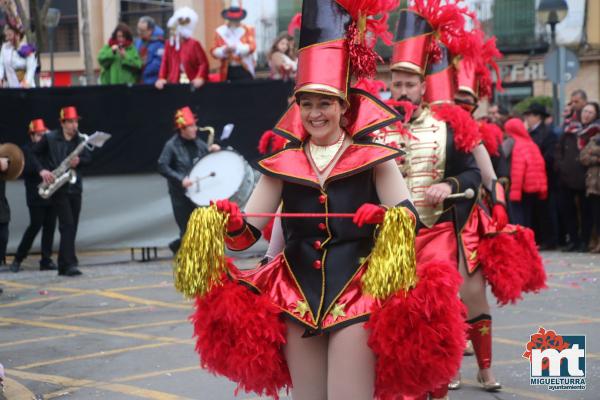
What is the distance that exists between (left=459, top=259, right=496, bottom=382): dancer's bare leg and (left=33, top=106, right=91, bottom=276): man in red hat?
6.79 m

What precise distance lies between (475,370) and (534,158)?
7.22m

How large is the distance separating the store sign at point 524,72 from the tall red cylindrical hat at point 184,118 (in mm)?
18558

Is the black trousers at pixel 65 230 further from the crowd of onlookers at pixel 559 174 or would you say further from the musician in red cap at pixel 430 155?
the musician in red cap at pixel 430 155

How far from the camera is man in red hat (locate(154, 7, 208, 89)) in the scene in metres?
13.9

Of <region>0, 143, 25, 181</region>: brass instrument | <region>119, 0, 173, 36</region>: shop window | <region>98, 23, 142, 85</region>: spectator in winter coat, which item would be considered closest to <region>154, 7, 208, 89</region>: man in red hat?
<region>98, 23, 142, 85</region>: spectator in winter coat

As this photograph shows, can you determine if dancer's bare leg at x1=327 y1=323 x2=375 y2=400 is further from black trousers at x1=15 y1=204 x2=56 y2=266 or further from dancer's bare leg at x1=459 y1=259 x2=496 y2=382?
black trousers at x1=15 y1=204 x2=56 y2=266

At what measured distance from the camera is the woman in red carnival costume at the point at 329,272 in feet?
13.3

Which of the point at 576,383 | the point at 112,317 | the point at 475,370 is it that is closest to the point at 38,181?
the point at 112,317

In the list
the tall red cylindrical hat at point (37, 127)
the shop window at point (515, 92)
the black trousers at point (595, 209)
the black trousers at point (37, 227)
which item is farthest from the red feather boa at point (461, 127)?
the shop window at point (515, 92)

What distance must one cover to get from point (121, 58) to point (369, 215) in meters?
11.1

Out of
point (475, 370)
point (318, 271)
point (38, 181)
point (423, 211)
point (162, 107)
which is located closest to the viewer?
point (318, 271)

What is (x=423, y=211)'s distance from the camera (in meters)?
6.02

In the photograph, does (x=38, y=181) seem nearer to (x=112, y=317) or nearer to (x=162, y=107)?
(x=162, y=107)

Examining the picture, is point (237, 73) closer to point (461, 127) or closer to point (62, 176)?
point (62, 176)
